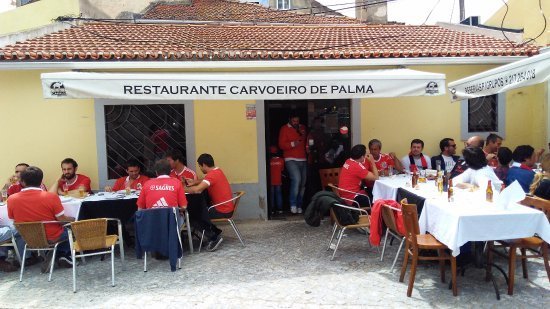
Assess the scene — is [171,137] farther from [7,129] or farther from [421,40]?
[421,40]

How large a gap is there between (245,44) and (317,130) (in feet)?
7.53

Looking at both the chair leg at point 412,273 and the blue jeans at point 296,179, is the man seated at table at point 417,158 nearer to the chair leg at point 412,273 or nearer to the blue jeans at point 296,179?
the blue jeans at point 296,179

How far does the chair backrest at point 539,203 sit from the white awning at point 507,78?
50.2 inches

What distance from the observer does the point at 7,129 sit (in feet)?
24.1

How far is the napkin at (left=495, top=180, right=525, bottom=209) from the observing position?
4.25 metres

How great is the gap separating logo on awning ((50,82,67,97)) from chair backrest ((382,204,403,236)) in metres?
4.10

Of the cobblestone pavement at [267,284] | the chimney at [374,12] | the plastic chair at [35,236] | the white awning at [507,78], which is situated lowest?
the cobblestone pavement at [267,284]

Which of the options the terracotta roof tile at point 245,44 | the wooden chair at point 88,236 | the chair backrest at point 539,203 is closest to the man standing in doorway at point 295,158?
the terracotta roof tile at point 245,44

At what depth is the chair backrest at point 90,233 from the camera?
188 inches

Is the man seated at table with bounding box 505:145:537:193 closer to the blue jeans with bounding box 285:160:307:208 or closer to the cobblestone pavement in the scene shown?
the cobblestone pavement

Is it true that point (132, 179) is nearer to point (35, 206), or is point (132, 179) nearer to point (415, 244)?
→ point (35, 206)

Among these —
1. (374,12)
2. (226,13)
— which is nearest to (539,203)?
(374,12)

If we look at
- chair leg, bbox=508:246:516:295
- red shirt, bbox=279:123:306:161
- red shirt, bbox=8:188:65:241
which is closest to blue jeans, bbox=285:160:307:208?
red shirt, bbox=279:123:306:161

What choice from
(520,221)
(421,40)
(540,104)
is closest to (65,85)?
(520,221)
